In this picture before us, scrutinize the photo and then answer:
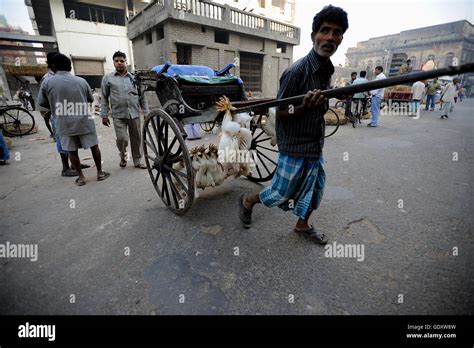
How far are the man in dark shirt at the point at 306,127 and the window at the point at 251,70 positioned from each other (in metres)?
16.0

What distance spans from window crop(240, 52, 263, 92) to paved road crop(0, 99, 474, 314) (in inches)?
579

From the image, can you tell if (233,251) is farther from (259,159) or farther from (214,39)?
(214,39)

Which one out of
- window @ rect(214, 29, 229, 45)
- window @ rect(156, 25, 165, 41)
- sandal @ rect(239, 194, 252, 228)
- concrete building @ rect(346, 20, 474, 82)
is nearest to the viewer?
sandal @ rect(239, 194, 252, 228)

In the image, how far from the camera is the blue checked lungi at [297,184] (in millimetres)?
2143

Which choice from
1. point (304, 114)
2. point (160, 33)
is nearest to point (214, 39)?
point (160, 33)

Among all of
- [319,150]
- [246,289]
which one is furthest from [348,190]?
[246,289]

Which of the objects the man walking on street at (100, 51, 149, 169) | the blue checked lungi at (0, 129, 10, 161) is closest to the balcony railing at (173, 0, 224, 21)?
the man walking on street at (100, 51, 149, 169)

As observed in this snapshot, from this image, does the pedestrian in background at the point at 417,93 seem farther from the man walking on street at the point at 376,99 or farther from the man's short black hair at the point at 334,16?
the man's short black hair at the point at 334,16

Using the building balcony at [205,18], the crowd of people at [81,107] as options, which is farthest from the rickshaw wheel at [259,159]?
the building balcony at [205,18]

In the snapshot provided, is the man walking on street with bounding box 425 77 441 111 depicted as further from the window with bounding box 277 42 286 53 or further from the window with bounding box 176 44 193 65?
the window with bounding box 176 44 193 65

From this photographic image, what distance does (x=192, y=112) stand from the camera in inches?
107

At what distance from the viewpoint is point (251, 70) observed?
17.5 meters

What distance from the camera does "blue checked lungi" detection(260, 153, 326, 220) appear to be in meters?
2.14
